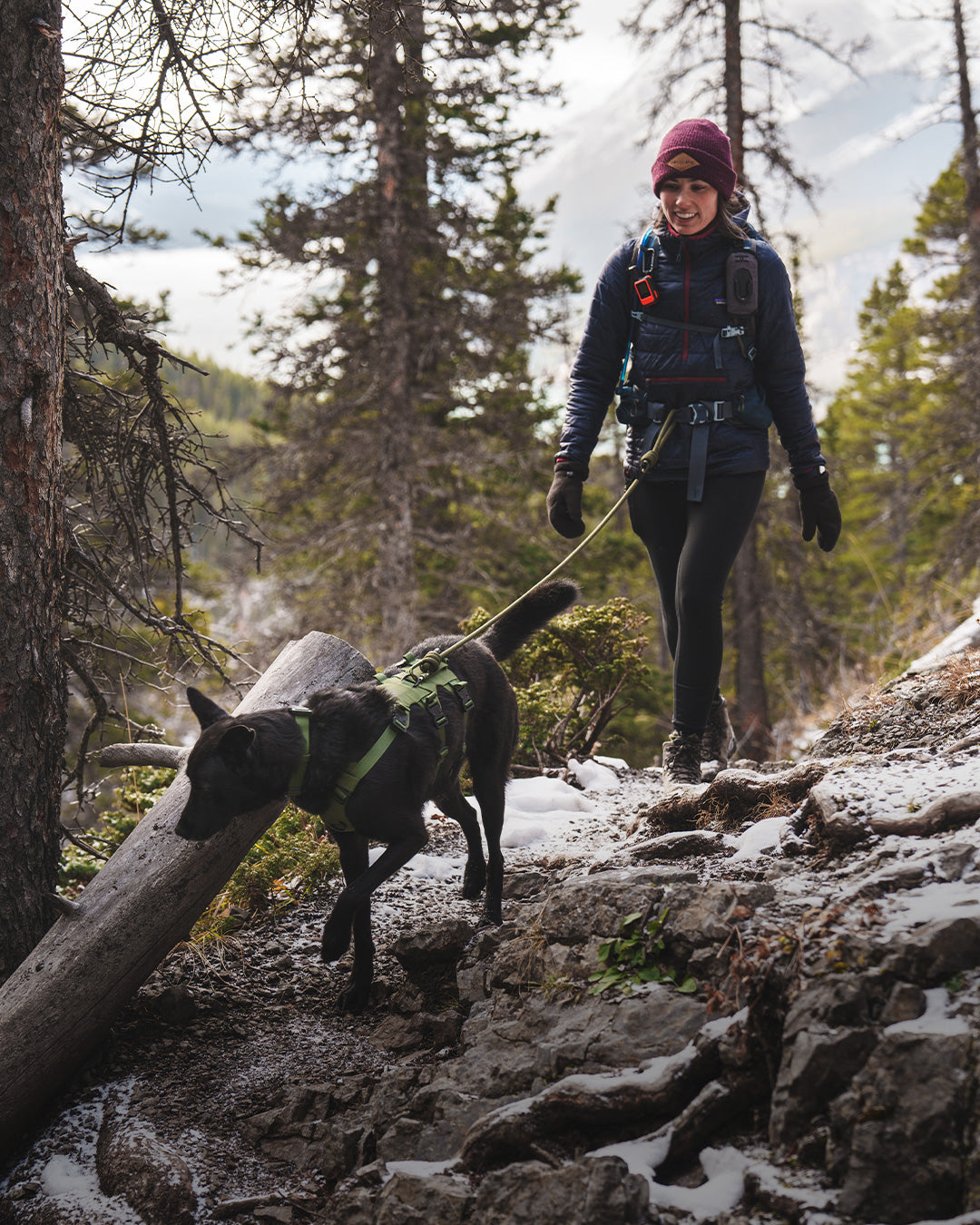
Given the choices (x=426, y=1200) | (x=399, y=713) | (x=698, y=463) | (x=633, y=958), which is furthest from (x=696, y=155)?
(x=426, y=1200)

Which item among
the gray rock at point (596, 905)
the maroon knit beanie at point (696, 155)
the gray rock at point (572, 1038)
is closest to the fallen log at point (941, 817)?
the gray rock at point (596, 905)

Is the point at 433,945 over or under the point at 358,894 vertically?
under

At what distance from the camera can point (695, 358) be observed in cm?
415

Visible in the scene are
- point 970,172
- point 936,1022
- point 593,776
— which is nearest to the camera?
point 936,1022

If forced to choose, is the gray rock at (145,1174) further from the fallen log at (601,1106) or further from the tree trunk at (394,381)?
the tree trunk at (394,381)

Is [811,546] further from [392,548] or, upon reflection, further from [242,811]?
[242,811]

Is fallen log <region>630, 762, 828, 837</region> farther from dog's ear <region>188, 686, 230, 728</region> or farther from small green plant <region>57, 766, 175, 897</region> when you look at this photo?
small green plant <region>57, 766, 175, 897</region>

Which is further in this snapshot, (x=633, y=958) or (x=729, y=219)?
(x=729, y=219)

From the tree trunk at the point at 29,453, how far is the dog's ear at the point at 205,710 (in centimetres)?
73

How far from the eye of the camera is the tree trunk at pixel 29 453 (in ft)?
11.5

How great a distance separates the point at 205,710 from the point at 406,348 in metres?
10.2

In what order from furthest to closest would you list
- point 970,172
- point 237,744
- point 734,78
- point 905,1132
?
point 970,172 → point 734,78 → point 237,744 → point 905,1132

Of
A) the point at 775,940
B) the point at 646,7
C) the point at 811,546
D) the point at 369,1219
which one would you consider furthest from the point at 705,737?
the point at 811,546

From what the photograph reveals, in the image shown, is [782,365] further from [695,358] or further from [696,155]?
[696,155]
